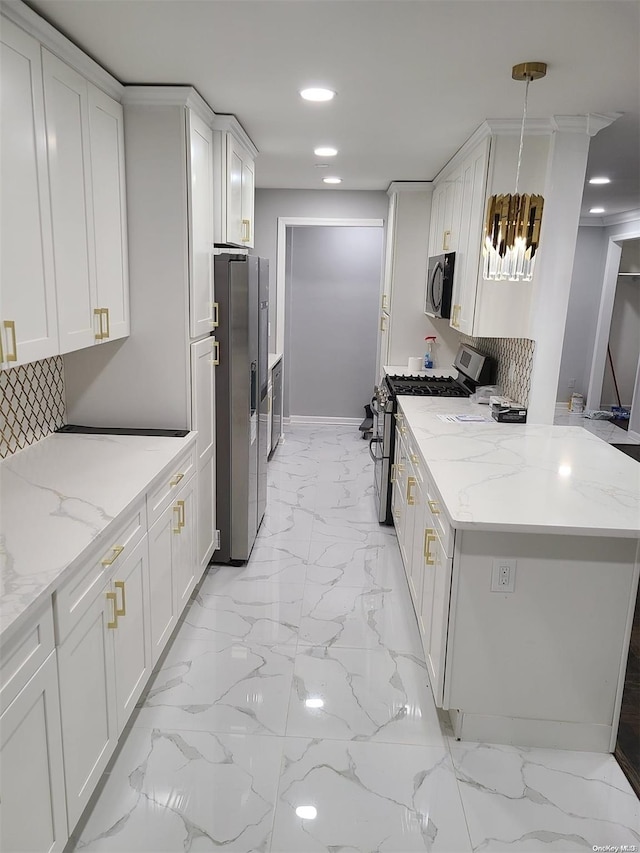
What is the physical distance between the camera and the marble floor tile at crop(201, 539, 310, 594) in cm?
345

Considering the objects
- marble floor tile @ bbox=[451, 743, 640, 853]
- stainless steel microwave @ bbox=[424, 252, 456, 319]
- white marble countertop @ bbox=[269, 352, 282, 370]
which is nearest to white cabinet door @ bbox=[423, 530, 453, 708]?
marble floor tile @ bbox=[451, 743, 640, 853]

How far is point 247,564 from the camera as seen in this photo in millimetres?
3654

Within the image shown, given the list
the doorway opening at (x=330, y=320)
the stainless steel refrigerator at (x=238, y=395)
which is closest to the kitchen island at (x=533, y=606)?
the stainless steel refrigerator at (x=238, y=395)

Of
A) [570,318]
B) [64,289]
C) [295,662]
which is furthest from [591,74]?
[570,318]

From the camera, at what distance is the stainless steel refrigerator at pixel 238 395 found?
333cm

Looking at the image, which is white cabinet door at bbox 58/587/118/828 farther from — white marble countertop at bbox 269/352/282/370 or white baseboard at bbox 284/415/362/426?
white baseboard at bbox 284/415/362/426

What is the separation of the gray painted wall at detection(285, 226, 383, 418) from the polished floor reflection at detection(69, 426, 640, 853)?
13.1ft

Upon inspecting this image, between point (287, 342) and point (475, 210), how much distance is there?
376 centimetres

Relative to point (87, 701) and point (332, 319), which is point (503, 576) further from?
point (332, 319)

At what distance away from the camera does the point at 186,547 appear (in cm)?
292

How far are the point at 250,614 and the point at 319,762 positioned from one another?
3.39 feet

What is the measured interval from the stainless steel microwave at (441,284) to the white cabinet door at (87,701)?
116 inches

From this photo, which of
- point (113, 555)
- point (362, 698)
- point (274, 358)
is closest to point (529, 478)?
point (362, 698)

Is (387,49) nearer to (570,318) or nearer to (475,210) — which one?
(475,210)
